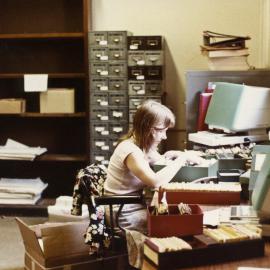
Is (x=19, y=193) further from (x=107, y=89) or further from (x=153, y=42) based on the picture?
(x=153, y=42)

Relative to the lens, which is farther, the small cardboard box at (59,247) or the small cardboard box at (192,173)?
the small cardboard box at (59,247)

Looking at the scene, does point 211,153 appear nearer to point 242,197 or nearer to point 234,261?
point 242,197

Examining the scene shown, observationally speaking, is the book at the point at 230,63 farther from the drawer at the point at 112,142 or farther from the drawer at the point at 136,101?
the drawer at the point at 112,142

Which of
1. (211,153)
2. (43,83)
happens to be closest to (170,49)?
(43,83)

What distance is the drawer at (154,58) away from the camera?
434cm

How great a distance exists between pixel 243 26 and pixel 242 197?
2.49 meters

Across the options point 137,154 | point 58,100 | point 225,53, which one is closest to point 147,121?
point 137,154

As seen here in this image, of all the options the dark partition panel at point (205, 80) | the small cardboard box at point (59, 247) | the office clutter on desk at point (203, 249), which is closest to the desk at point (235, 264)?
the office clutter on desk at point (203, 249)

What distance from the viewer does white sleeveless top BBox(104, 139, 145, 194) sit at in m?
2.92

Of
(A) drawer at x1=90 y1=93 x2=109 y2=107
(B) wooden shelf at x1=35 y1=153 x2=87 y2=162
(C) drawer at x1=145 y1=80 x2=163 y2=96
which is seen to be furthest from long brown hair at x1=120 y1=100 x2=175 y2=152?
(B) wooden shelf at x1=35 y1=153 x2=87 y2=162

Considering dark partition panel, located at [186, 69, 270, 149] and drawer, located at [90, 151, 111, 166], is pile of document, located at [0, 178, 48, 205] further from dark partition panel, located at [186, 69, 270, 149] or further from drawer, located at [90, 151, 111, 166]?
dark partition panel, located at [186, 69, 270, 149]

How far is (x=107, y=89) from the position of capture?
4.45m

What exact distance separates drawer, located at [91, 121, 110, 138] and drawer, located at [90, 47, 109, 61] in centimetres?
51

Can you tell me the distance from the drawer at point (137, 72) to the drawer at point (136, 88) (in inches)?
1.5
